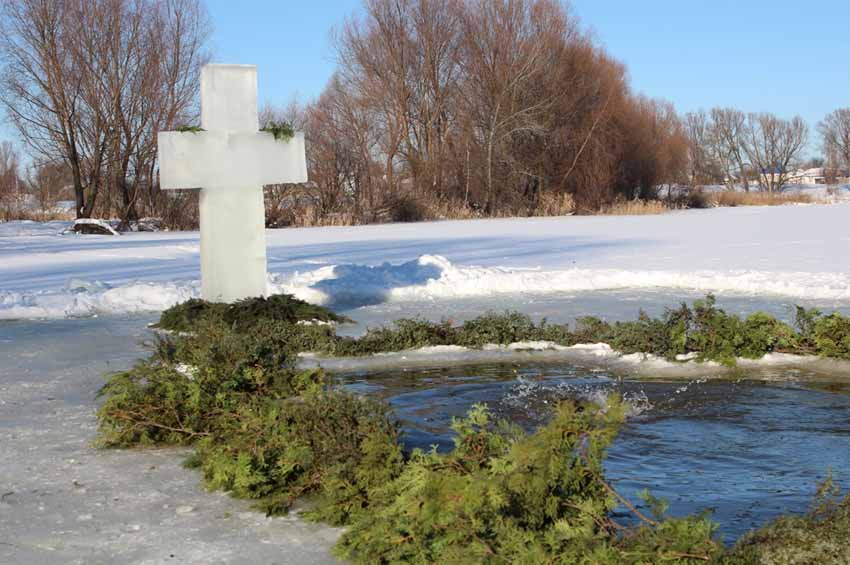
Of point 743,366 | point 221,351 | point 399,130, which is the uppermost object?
point 399,130

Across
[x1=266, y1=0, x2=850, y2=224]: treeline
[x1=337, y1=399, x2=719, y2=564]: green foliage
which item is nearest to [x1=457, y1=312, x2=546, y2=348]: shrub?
[x1=337, y1=399, x2=719, y2=564]: green foliage

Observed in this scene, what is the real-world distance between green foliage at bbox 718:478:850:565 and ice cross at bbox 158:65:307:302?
7.98 metres

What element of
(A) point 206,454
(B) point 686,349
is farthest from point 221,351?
(B) point 686,349

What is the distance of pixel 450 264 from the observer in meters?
15.5

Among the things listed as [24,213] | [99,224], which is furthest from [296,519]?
[24,213]

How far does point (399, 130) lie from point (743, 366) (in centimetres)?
4192

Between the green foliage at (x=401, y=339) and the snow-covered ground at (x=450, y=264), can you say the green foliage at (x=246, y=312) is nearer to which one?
the green foliage at (x=401, y=339)

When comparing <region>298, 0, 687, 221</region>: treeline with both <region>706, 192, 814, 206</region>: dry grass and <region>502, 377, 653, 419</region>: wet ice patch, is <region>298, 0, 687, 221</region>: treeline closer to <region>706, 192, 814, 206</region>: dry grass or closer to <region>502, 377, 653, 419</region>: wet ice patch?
<region>706, 192, 814, 206</region>: dry grass

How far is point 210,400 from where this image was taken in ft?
20.5

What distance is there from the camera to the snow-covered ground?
1359 centimetres

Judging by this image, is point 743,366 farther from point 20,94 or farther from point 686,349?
point 20,94

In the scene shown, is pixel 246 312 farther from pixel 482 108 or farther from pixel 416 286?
pixel 482 108

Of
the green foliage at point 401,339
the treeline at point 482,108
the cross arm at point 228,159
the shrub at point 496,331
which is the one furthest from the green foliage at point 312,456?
the treeline at point 482,108

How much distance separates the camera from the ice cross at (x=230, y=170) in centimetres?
1100
